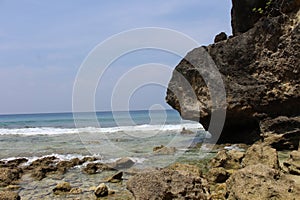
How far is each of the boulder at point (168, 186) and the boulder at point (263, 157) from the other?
9.26ft

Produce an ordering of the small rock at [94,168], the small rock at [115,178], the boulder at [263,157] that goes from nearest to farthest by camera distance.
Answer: the boulder at [263,157] → the small rock at [115,178] → the small rock at [94,168]

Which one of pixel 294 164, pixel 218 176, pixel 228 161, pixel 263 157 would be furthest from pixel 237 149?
pixel 294 164

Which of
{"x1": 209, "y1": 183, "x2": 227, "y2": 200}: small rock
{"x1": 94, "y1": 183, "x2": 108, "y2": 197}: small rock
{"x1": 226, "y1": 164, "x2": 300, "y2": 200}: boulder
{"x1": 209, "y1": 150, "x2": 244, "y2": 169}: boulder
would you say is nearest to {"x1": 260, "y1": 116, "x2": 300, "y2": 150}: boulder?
{"x1": 209, "y1": 150, "x2": 244, "y2": 169}: boulder

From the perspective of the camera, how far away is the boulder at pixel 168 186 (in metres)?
5.59

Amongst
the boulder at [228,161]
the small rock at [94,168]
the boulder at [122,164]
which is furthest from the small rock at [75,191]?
the boulder at [228,161]

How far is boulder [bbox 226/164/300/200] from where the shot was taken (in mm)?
5129

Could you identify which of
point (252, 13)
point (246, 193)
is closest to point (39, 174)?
point (246, 193)

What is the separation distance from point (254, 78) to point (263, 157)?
21.9 feet

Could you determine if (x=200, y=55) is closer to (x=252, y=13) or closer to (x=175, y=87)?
(x=175, y=87)

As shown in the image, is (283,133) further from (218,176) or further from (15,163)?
(15,163)

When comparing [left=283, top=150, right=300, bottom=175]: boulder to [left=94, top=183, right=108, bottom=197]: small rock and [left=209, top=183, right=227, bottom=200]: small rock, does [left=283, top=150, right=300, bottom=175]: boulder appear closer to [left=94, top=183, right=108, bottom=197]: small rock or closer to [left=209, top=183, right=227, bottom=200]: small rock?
[left=209, top=183, right=227, bottom=200]: small rock

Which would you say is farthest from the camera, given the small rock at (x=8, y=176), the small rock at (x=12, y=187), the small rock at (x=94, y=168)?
the small rock at (x=94, y=168)

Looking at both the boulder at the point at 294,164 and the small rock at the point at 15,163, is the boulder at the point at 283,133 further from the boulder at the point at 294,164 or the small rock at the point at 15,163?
the small rock at the point at 15,163

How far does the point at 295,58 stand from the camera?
42.6 feet
